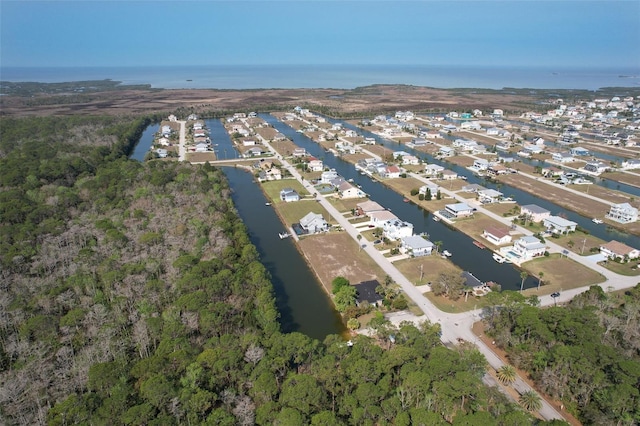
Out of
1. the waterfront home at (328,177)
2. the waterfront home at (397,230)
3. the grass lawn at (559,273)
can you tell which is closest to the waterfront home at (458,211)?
the waterfront home at (397,230)

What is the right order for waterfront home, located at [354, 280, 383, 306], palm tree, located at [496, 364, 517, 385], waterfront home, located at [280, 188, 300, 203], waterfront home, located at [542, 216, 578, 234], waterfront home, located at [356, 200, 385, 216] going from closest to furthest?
palm tree, located at [496, 364, 517, 385], waterfront home, located at [354, 280, 383, 306], waterfront home, located at [542, 216, 578, 234], waterfront home, located at [356, 200, 385, 216], waterfront home, located at [280, 188, 300, 203]

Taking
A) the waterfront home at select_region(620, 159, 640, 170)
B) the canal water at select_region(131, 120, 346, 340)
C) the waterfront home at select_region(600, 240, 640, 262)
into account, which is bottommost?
the canal water at select_region(131, 120, 346, 340)

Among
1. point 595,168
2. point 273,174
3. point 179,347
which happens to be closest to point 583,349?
point 179,347

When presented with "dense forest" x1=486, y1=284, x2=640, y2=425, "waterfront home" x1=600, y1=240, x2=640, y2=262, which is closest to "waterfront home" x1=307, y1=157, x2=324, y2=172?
"waterfront home" x1=600, y1=240, x2=640, y2=262

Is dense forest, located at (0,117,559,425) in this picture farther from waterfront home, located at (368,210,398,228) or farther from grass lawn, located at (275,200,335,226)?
waterfront home, located at (368,210,398,228)

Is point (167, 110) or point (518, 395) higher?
point (167, 110)

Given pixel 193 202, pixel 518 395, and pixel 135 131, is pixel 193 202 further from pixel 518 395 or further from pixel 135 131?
pixel 135 131

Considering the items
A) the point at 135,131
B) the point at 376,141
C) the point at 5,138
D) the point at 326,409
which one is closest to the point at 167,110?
the point at 135,131
